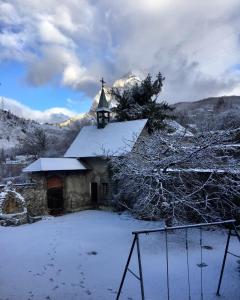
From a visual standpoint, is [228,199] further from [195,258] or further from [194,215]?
[195,258]

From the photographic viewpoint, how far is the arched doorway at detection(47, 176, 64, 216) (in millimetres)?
22375

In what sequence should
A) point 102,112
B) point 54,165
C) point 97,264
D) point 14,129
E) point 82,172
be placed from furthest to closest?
point 14,129 < point 102,112 < point 82,172 < point 54,165 < point 97,264

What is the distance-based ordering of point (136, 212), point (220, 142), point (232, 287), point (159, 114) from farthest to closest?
point (159, 114)
point (136, 212)
point (220, 142)
point (232, 287)

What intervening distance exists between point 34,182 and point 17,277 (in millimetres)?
12679

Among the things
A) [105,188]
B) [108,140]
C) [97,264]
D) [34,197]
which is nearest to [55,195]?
[34,197]

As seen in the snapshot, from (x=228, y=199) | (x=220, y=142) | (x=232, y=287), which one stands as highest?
(x=220, y=142)

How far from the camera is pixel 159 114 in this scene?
28953mm

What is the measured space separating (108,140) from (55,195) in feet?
18.9

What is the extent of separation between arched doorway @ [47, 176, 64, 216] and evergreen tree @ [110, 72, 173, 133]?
409 inches

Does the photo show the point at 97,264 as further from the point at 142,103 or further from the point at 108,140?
the point at 142,103

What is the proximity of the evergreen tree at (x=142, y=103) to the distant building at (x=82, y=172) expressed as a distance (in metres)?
3.99

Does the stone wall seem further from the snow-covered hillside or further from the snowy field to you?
the snow-covered hillside

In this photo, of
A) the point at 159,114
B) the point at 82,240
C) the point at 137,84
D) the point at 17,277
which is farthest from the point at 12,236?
the point at 137,84

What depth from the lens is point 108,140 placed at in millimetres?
24469
